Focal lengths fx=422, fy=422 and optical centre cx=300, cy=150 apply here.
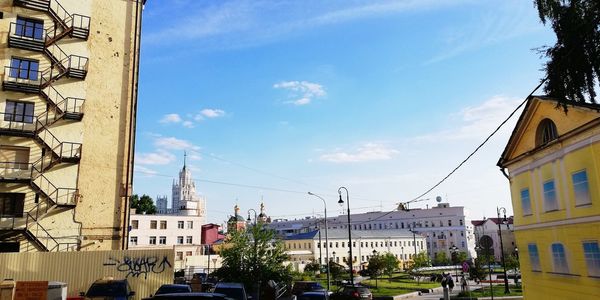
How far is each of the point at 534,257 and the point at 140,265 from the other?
2253 cm

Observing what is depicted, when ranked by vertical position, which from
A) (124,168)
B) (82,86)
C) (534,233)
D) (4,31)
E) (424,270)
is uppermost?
(4,31)

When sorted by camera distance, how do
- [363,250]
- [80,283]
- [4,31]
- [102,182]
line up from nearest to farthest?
1. [80,283]
2. [4,31]
3. [102,182]
4. [363,250]

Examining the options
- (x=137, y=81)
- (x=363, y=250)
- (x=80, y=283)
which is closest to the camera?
(x=80, y=283)

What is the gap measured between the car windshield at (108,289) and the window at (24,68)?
16.8 meters

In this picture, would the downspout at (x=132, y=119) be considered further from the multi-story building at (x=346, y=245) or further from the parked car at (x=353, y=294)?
the multi-story building at (x=346, y=245)

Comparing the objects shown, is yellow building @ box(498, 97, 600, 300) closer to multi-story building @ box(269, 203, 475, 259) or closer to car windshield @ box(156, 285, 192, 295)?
car windshield @ box(156, 285, 192, 295)

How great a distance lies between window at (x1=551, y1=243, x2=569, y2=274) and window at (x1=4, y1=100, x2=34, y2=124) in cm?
3134

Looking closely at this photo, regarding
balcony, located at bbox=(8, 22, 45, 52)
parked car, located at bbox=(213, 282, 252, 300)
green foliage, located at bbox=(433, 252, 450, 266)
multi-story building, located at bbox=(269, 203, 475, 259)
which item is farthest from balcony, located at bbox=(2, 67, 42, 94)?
multi-story building, located at bbox=(269, 203, 475, 259)

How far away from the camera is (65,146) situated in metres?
28.3

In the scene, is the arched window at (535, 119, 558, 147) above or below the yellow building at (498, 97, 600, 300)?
above

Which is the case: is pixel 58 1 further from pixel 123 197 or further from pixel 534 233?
pixel 534 233

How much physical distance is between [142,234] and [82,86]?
50.3 meters

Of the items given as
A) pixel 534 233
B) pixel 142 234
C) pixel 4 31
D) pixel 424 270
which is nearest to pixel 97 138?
pixel 4 31

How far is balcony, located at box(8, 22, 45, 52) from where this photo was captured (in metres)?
27.4
